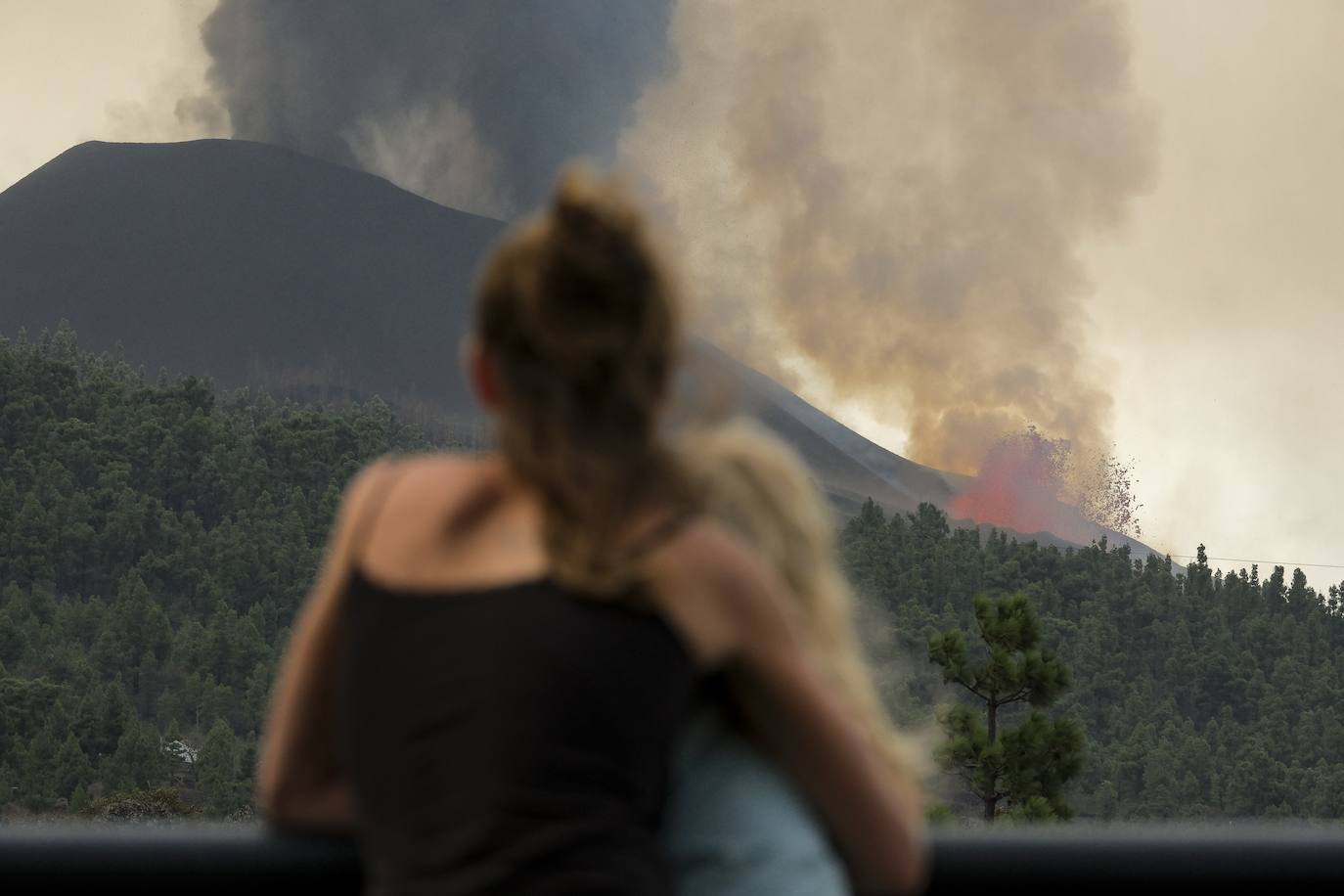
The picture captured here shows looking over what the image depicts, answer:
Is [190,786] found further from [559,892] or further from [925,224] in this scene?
[925,224]

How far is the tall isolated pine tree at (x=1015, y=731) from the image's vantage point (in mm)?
29250

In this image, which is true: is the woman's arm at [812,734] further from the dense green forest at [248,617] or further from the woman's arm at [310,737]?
the dense green forest at [248,617]

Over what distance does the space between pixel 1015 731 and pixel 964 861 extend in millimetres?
31974

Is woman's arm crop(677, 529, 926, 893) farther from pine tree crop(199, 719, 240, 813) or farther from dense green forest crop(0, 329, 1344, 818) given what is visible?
pine tree crop(199, 719, 240, 813)

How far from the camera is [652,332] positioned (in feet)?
2.95

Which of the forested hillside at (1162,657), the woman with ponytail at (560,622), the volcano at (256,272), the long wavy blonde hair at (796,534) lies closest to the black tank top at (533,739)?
the woman with ponytail at (560,622)

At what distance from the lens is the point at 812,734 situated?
3.17 feet

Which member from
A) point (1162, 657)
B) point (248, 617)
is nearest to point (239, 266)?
point (248, 617)

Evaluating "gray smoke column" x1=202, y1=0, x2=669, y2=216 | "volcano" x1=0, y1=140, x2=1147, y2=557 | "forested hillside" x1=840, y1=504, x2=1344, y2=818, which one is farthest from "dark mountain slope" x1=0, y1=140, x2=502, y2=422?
"forested hillside" x1=840, y1=504, x2=1344, y2=818

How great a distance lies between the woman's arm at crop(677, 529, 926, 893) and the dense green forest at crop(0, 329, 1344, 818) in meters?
56.7

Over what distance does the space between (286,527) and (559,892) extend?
79.1 meters

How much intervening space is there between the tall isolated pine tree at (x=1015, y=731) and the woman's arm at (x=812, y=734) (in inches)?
1115

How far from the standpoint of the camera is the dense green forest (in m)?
62.8

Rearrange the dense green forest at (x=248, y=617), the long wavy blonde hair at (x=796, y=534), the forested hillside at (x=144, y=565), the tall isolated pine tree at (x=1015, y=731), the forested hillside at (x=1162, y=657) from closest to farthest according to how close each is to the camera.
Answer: the long wavy blonde hair at (x=796, y=534), the tall isolated pine tree at (x=1015, y=731), the forested hillside at (x=144, y=565), the dense green forest at (x=248, y=617), the forested hillside at (x=1162, y=657)
